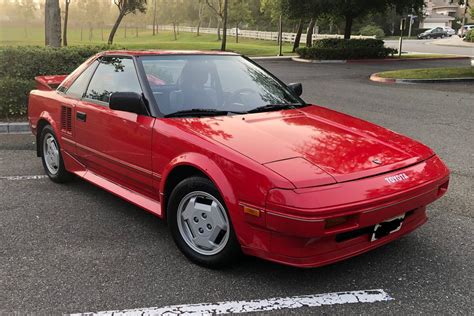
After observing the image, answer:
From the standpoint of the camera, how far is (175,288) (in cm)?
301

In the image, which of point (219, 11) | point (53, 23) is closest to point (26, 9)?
point (219, 11)

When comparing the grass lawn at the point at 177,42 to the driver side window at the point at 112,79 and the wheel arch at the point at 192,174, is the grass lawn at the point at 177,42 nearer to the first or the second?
the driver side window at the point at 112,79

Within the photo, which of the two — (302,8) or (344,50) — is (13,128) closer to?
(344,50)

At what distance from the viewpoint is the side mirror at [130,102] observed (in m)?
3.64

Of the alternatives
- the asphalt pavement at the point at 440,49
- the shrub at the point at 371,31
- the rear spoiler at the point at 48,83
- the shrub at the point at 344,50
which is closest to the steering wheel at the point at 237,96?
the rear spoiler at the point at 48,83

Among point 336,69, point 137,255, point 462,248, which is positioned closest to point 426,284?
point 462,248

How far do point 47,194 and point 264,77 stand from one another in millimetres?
2526

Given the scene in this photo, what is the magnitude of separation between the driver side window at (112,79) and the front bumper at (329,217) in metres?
1.80

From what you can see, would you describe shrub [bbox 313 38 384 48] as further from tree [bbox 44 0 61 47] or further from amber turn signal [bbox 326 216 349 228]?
amber turn signal [bbox 326 216 349 228]

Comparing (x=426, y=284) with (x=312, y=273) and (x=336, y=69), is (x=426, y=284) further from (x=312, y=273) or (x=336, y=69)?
(x=336, y=69)

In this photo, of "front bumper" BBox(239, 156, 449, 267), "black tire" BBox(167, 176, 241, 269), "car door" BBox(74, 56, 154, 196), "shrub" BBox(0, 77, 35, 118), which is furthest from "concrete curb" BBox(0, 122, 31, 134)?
"front bumper" BBox(239, 156, 449, 267)

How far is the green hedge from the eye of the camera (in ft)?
27.2

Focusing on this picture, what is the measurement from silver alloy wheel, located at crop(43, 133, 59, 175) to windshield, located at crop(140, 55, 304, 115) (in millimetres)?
1682

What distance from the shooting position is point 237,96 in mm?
4031
